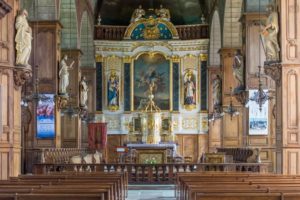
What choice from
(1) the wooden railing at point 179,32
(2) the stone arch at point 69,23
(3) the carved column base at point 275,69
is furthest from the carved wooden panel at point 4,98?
(1) the wooden railing at point 179,32

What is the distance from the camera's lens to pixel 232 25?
32.9 metres

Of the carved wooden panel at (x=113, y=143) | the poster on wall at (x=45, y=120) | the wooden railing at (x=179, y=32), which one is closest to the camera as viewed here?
the poster on wall at (x=45, y=120)

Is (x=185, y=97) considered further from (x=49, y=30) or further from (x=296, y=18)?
(x=296, y=18)

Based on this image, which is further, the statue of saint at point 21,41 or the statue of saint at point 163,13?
the statue of saint at point 163,13

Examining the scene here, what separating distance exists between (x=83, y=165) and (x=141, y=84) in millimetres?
20399

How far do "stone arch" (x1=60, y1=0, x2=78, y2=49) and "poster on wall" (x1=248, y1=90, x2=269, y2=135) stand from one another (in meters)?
10.6

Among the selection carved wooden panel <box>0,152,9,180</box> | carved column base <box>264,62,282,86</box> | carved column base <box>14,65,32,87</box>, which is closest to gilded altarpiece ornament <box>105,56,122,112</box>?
carved column base <box>264,62,282,86</box>

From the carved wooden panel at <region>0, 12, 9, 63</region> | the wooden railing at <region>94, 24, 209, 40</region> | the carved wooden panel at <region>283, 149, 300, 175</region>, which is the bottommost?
the carved wooden panel at <region>283, 149, 300, 175</region>

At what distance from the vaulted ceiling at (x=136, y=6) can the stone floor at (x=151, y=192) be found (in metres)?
22.4

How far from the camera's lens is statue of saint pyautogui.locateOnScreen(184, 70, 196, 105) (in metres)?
40.6

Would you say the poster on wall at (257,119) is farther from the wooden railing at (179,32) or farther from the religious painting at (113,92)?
the religious painting at (113,92)

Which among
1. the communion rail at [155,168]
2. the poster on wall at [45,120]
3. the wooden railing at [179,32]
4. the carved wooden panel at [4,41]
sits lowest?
the communion rail at [155,168]

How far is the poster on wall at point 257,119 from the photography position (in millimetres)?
25719

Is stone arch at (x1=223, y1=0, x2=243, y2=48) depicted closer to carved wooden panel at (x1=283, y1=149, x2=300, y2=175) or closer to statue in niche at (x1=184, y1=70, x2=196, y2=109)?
statue in niche at (x1=184, y1=70, x2=196, y2=109)
